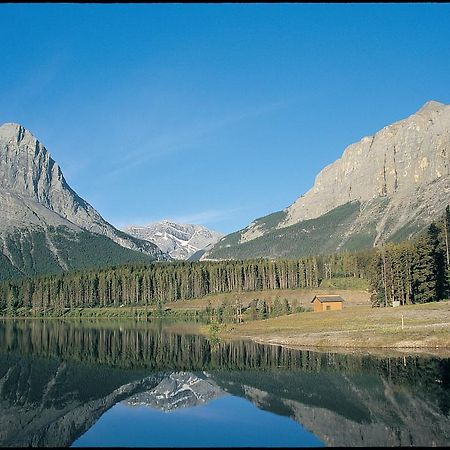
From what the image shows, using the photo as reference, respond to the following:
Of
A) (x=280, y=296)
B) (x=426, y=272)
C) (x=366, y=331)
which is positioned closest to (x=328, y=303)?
(x=426, y=272)

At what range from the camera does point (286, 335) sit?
8931 centimetres

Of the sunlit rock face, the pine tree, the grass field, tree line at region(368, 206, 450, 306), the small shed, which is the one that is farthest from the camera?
the grass field

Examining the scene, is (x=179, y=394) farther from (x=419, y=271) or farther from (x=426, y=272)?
(x=419, y=271)

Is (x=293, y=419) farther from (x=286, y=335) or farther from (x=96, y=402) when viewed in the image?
(x=286, y=335)

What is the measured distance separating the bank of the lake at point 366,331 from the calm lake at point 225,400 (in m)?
8.22

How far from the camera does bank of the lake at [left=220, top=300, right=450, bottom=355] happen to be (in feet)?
241

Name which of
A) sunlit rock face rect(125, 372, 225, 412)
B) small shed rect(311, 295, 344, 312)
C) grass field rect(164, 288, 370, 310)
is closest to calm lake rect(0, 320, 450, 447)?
sunlit rock face rect(125, 372, 225, 412)

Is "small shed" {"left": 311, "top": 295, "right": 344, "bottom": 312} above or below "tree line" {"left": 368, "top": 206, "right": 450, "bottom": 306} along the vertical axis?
below

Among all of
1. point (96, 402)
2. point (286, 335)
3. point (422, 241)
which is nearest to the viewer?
point (96, 402)

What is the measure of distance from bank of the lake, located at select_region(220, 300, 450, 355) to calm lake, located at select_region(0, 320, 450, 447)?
8.22 meters

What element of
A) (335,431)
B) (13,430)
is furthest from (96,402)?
(335,431)

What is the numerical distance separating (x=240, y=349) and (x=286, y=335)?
11.2 meters

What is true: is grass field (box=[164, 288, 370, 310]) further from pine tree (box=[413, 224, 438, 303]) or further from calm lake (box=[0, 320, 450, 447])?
calm lake (box=[0, 320, 450, 447])

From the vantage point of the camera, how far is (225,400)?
47.1 meters
